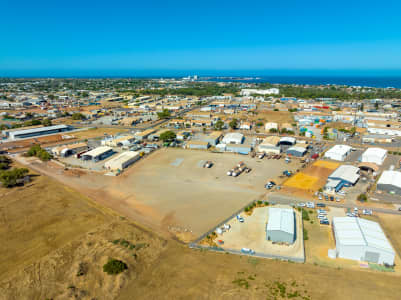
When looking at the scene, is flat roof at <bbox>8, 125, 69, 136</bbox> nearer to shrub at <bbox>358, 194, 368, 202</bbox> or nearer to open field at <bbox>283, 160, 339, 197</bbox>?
open field at <bbox>283, 160, 339, 197</bbox>

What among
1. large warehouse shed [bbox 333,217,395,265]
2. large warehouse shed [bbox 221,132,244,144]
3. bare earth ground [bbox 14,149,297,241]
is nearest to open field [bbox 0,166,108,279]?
bare earth ground [bbox 14,149,297,241]

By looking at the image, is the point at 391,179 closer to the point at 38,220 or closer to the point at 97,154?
the point at 38,220

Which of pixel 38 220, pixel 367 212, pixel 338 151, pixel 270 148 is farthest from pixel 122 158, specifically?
pixel 338 151

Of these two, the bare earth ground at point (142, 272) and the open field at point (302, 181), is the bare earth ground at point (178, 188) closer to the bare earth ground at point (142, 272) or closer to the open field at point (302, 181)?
the open field at point (302, 181)

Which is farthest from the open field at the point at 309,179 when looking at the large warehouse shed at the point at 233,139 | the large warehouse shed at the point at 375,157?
the large warehouse shed at the point at 233,139

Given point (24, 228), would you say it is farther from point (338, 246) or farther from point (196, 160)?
point (338, 246)
